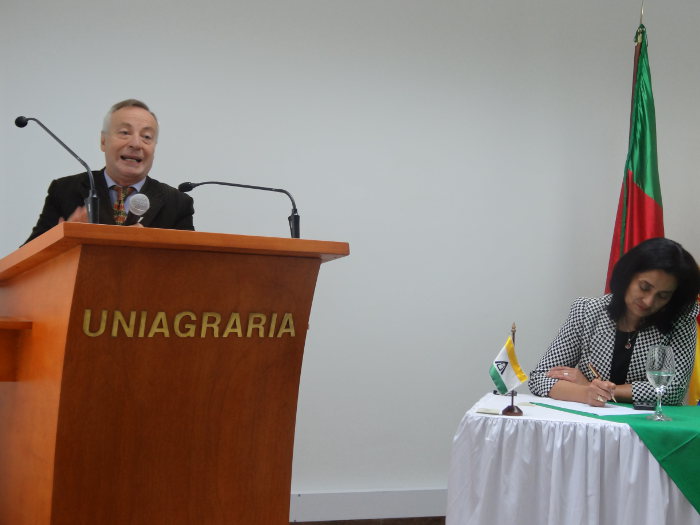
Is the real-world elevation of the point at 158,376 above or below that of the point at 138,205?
below

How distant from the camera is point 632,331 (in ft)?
9.74

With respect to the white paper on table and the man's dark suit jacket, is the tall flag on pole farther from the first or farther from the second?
the man's dark suit jacket

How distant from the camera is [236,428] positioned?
145 cm

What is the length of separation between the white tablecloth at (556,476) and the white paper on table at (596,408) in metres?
0.16

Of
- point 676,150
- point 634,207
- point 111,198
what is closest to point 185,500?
point 111,198

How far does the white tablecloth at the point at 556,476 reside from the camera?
85.0 inches

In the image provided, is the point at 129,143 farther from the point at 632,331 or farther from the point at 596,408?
the point at 632,331

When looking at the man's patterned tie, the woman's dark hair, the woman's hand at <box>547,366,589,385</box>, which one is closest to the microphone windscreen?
the man's patterned tie

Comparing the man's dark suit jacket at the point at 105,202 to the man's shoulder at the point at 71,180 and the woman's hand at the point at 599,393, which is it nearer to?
the man's shoulder at the point at 71,180

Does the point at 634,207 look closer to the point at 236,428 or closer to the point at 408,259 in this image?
the point at 408,259

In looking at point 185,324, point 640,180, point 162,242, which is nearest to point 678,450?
point 185,324

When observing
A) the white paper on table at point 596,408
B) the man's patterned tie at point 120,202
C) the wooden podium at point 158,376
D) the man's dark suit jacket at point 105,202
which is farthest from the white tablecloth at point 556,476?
the man's patterned tie at point 120,202

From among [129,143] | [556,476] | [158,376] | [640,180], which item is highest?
[640,180]

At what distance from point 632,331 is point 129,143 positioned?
6.62ft
